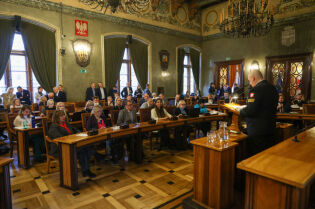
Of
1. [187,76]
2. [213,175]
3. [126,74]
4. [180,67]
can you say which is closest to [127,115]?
[213,175]

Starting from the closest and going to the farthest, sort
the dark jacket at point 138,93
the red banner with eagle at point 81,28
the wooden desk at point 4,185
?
1. the wooden desk at point 4,185
2. the red banner with eagle at point 81,28
3. the dark jacket at point 138,93

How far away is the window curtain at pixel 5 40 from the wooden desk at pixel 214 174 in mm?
7814

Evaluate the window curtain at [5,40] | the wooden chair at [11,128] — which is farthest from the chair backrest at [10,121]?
the window curtain at [5,40]

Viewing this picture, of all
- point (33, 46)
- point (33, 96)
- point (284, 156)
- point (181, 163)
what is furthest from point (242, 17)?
point (33, 96)

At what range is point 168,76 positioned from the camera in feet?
39.3

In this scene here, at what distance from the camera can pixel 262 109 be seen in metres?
2.61

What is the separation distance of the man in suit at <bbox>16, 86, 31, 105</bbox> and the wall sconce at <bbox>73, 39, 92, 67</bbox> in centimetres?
222

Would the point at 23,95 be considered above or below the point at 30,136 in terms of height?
above

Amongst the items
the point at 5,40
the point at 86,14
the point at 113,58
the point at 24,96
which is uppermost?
the point at 86,14

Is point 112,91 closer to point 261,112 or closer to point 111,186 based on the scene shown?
point 111,186

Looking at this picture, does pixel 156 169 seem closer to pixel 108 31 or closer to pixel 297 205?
pixel 297 205

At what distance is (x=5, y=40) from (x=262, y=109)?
8.43m

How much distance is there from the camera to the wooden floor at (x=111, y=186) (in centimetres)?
295

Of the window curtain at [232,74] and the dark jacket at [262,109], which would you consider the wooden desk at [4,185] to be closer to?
the dark jacket at [262,109]
